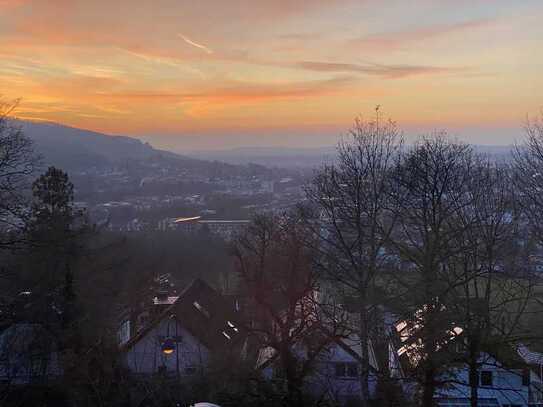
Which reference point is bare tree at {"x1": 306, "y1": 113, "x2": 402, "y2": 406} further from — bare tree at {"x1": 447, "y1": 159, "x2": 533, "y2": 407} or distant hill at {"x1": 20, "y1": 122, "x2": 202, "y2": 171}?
distant hill at {"x1": 20, "y1": 122, "x2": 202, "y2": 171}

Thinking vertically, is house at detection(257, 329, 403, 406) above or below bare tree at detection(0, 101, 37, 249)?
below

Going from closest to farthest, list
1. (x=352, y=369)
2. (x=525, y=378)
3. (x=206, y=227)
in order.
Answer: (x=352, y=369)
(x=525, y=378)
(x=206, y=227)

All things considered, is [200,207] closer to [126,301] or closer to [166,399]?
[126,301]

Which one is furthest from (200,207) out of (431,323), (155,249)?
(431,323)

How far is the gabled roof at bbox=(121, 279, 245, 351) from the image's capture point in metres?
17.2

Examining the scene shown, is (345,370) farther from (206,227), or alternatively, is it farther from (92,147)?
(92,147)

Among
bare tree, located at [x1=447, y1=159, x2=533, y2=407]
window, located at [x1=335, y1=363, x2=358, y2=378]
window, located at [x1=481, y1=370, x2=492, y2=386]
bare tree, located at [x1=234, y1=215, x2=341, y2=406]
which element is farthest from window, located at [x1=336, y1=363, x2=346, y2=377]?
window, located at [x1=481, y1=370, x2=492, y2=386]

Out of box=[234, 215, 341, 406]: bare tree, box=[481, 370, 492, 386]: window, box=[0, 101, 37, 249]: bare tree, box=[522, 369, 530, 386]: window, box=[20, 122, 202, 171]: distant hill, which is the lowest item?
box=[481, 370, 492, 386]: window

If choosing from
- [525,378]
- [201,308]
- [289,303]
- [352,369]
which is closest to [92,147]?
[201,308]

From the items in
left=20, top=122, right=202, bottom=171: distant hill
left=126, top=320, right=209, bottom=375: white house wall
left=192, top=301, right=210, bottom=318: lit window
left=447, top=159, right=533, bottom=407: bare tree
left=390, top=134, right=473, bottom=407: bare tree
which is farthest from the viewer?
left=20, top=122, right=202, bottom=171: distant hill

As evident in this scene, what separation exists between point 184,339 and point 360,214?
9.06 meters

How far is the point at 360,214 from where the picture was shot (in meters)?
11.0

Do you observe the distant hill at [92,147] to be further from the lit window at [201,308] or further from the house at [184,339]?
the house at [184,339]

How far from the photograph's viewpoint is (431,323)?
32.5 ft
